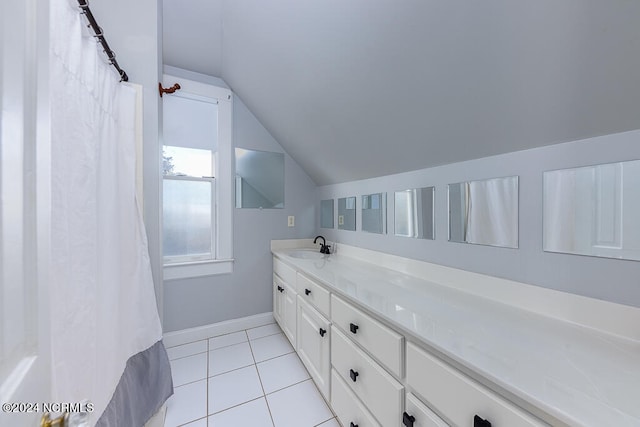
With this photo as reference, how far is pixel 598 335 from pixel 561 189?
520 mm

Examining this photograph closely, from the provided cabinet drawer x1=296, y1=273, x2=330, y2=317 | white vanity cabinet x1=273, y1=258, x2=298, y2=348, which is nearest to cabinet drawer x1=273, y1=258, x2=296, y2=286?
white vanity cabinet x1=273, y1=258, x2=298, y2=348

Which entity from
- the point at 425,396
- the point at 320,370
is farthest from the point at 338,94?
the point at 320,370

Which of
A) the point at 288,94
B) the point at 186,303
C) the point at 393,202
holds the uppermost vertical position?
the point at 288,94

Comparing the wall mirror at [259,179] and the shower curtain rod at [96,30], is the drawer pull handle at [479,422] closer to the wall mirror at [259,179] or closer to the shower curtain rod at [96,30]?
the shower curtain rod at [96,30]

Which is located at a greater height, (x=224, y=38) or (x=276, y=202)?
(x=224, y=38)

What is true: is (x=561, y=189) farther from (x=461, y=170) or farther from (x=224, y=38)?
(x=224, y=38)

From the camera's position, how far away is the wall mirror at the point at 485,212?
107cm

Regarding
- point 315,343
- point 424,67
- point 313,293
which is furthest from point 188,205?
point 424,67

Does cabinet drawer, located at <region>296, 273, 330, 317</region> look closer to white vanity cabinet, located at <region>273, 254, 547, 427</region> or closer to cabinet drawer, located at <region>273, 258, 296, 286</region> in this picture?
white vanity cabinet, located at <region>273, 254, 547, 427</region>

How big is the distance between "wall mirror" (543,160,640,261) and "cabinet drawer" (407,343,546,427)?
66cm

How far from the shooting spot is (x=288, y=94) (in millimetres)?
1832

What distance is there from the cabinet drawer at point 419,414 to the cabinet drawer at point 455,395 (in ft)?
0.09

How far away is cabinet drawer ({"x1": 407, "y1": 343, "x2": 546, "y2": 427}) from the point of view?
Answer: 0.57 m

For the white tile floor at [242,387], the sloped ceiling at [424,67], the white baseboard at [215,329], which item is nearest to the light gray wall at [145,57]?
the sloped ceiling at [424,67]
